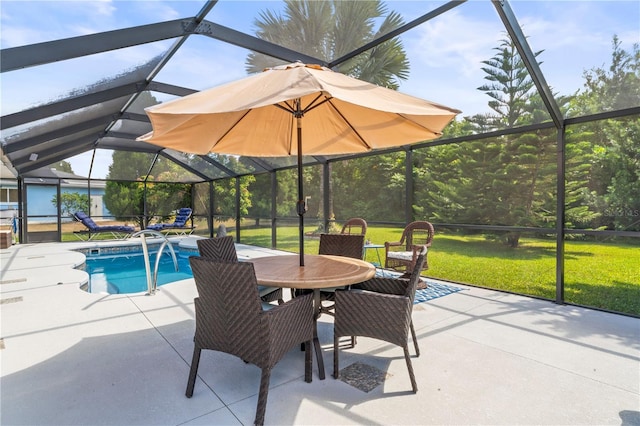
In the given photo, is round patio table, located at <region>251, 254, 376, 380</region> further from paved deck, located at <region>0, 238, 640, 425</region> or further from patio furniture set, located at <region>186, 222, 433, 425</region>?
paved deck, located at <region>0, 238, 640, 425</region>

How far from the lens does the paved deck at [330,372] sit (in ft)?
6.65

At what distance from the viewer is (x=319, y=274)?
8.61 feet

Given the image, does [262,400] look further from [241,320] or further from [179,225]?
[179,225]

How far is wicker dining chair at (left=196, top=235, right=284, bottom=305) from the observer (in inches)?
120

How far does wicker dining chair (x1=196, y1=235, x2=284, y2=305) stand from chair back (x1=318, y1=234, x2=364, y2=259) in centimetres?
81

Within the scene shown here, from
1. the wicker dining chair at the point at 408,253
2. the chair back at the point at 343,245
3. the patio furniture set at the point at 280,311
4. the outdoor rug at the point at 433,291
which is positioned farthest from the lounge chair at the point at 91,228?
the patio furniture set at the point at 280,311

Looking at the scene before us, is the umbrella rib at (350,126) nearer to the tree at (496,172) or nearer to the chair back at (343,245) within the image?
the chair back at (343,245)

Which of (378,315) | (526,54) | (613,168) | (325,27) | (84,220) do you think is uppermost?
(325,27)

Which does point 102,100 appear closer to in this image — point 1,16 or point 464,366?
point 1,16

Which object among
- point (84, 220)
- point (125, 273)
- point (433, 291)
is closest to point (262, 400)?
point (433, 291)

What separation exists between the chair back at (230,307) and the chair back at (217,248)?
861 mm

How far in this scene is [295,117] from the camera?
3.32 m

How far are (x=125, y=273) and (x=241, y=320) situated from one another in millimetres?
7336

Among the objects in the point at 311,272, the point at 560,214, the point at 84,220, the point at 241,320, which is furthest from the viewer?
the point at 84,220
